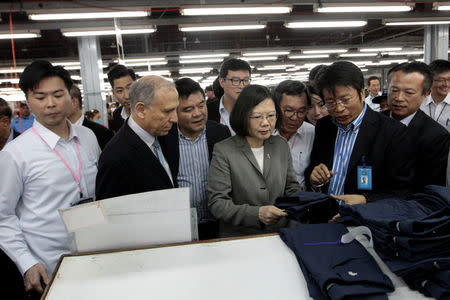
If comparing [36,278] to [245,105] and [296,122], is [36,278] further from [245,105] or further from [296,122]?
[296,122]

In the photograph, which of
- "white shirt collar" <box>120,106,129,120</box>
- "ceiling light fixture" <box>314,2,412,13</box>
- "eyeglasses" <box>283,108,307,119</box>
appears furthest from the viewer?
"ceiling light fixture" <box>314,2,412,13</box>

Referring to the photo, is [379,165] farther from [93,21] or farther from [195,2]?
[93,21]

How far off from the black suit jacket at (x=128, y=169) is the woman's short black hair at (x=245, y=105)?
47cm

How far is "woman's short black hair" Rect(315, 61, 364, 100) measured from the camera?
1781mm

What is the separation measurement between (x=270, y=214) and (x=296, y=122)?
92cm

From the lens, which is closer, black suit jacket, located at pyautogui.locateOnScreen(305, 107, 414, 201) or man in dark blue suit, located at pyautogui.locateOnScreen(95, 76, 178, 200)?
man in dark blue suit, located at pyautogui.locateOnScreen(95, 76, 178, 200)

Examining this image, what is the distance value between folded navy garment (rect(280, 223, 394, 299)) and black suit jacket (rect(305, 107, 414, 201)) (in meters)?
0.59

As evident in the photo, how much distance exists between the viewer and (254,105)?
1.80 metres

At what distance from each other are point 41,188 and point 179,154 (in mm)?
744

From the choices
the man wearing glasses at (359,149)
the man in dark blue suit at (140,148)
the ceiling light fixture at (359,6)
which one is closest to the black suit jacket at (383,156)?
the man wearing glasses at (359,149)

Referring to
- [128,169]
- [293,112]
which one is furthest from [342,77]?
[128,169]

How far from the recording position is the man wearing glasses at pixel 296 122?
2.18m

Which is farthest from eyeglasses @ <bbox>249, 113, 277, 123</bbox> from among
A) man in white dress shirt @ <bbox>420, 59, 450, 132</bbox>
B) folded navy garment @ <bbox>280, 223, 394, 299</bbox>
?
man in white dress shirt @ <bbox>420, 59, 450, 132</bbox>

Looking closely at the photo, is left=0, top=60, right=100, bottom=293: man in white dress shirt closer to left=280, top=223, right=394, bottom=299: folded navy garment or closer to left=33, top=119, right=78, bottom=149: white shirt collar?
left=33, top=119, right=78, bottom=149: white shirt collar
